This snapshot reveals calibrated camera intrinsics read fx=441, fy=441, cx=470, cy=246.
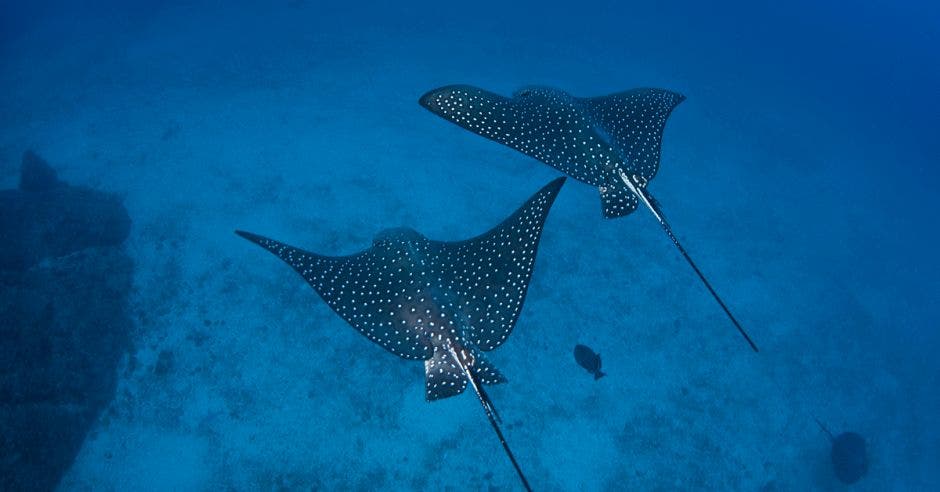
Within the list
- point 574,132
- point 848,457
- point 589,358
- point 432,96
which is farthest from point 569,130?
point 848,457

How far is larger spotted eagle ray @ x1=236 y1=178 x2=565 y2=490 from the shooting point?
4.33 meters

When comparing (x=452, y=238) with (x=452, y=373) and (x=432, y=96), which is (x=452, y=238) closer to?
(x=432, y=96)

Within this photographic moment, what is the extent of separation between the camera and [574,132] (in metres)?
5.43

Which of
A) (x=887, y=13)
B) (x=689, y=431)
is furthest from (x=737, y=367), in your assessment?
(x=887, y=13)

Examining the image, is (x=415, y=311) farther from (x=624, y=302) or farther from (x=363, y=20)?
(x=363, y=20)

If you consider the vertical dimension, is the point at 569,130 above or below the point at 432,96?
below

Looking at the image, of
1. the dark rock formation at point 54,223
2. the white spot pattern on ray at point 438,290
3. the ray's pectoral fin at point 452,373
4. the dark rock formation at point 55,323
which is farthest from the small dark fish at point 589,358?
the dark rock formation at point 54,223

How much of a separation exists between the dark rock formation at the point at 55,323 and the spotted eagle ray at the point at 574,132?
5.77 m

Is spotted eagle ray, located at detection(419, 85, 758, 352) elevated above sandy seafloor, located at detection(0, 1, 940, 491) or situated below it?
above

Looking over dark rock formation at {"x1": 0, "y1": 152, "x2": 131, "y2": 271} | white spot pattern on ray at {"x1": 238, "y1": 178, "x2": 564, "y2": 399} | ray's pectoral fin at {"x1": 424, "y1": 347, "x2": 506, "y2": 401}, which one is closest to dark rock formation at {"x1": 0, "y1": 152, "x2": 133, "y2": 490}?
dark rock formation at {"x1": 0, "y1": 152, "x2": 131, "y2": 271}

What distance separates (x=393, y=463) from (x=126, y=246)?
5.91 m

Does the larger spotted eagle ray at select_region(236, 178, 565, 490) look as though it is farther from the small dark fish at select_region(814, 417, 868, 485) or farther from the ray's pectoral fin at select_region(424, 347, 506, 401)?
the small dark fish at select_region(814, 417, 868, 485)

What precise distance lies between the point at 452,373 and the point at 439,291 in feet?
2.83

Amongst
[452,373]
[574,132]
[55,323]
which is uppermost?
[574,132]
